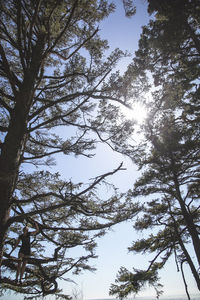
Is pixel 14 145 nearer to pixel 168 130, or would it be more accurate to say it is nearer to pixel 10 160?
pixel 10 160

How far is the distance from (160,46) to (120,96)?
5.08 m

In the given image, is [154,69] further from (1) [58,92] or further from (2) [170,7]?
(1) [58,92]

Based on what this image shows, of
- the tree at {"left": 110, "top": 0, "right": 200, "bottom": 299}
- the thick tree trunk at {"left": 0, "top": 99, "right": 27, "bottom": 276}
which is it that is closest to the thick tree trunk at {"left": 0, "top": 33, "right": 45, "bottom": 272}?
the thick tree trunk at {"left": 0, "top": 99, "right": 27, "bottom": 276}

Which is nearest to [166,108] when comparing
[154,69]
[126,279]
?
[154,69]

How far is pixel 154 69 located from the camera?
895cm

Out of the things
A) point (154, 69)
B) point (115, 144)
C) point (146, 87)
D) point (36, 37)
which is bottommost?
point (115, 144)

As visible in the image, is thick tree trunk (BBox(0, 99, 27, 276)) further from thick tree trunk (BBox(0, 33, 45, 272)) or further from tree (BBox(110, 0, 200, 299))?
tree (BBox(110, 0, 200, 299))

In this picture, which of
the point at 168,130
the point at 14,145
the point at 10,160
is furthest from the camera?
the point at 168,130

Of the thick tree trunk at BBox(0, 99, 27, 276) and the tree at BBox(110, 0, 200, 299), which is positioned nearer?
the thick tree trunk at BBox(0, 99, 27, 276)

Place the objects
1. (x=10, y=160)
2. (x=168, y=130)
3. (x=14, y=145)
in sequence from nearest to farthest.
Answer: (x=10, y=160), (x=14, y=145), (x=168, y=130)

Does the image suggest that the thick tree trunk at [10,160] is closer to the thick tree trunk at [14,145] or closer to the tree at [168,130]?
the thick tree trunk at [14,145]

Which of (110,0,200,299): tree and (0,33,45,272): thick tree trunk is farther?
(110,0,200,299): tree

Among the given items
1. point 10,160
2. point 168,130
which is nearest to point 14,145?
point 10,160

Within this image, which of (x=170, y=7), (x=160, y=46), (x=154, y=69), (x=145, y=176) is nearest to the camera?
(x=170, y=7)
